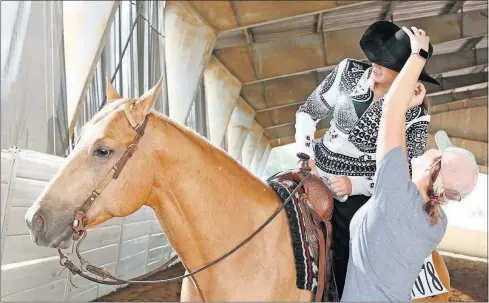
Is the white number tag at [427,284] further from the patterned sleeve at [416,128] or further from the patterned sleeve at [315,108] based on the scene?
the patterned sleeve at [315,108]

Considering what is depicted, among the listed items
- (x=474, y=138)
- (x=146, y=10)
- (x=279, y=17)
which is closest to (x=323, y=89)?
(x=146, y=10)

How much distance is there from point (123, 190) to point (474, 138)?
73.4 ft

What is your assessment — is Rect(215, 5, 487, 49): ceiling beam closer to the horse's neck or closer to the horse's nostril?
the horse's neck

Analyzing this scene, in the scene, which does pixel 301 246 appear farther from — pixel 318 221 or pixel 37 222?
pixel 37 222

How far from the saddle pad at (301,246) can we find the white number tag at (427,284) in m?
0.59

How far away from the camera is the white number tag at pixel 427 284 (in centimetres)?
231

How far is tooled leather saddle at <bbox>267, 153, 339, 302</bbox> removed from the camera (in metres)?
2.01

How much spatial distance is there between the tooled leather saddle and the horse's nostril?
3.01ft

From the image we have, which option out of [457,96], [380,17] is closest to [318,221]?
[380,17]

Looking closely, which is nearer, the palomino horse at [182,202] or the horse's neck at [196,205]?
the palomino horse at [182,202]

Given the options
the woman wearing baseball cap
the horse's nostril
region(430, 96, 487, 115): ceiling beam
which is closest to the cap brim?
the woman wearing baseball cap

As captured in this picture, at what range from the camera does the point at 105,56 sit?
A: 23.1 ft

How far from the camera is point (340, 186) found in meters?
2.18

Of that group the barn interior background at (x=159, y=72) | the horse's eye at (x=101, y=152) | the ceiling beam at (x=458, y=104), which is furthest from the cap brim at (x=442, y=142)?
the ceiling beam at (x=458, y=104)
